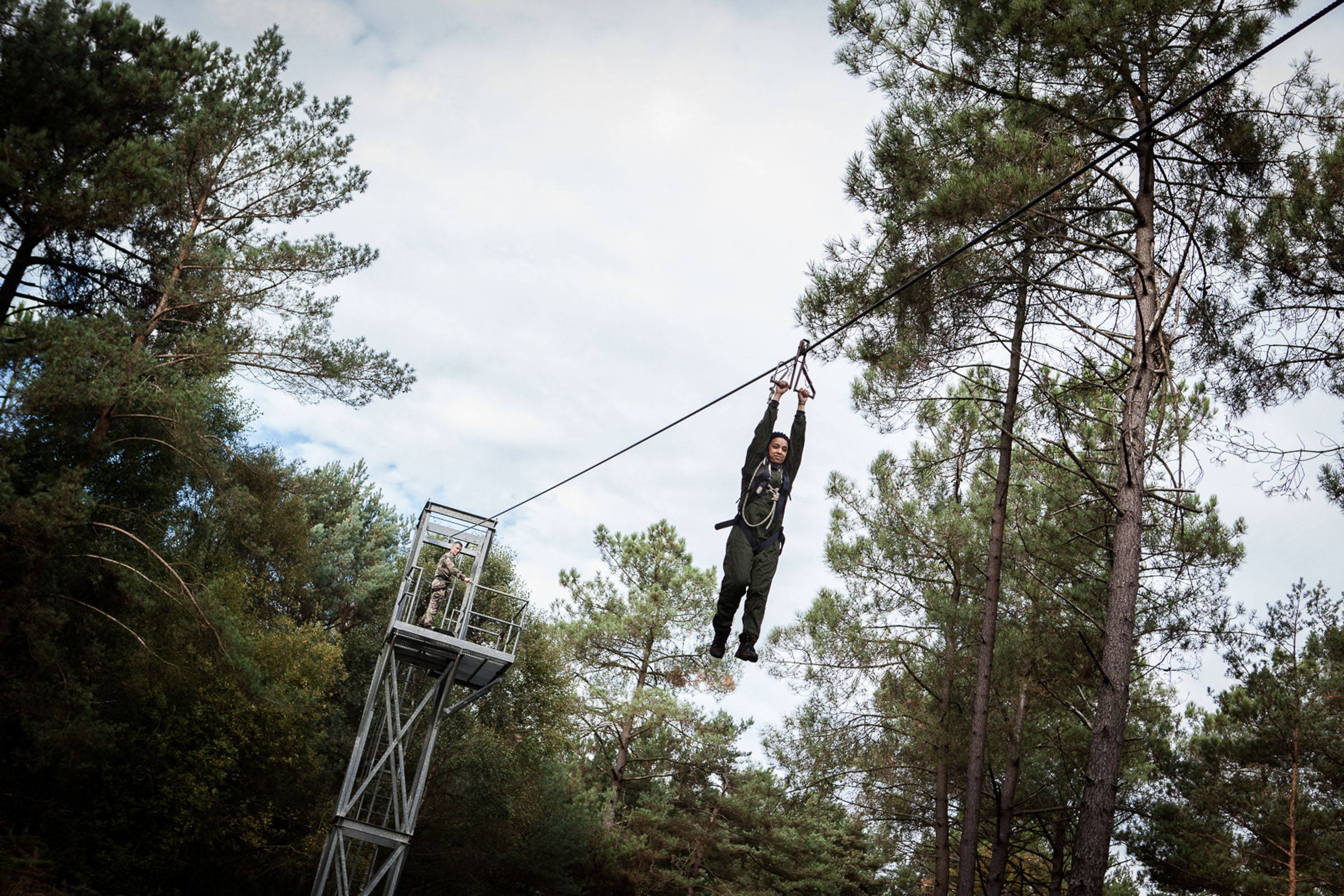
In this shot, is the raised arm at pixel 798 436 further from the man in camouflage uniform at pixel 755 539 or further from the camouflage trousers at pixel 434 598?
the camouflage trousers at pixel 434 598

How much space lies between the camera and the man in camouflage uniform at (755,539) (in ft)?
21.6

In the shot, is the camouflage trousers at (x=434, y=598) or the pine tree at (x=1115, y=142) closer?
the pine tree at (x=1115, y=142)

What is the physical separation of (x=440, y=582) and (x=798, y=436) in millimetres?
7051

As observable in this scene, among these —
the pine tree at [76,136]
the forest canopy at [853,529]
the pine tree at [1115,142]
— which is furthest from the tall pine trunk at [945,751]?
the pine tree at [76,136]

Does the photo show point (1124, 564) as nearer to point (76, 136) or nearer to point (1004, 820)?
point (1004, 820)

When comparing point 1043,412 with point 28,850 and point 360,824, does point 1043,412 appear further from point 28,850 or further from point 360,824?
point 28,850

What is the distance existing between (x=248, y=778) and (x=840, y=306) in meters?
13.5

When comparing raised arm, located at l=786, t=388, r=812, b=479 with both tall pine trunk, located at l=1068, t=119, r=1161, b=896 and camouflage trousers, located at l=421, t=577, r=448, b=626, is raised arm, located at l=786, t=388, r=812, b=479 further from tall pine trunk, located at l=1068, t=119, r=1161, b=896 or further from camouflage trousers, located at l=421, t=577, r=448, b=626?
camouflage trousers, located at l=421, t=577, r=448, b=626

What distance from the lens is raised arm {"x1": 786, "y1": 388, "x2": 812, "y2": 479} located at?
6.84 metres

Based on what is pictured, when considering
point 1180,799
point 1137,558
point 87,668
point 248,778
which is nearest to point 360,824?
point 87,668

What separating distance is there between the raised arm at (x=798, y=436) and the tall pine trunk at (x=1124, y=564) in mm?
2771

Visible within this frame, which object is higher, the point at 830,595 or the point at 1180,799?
the point at 830,595

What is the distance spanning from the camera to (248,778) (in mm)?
16859

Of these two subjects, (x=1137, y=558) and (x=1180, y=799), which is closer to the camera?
(x=1137, y=558)
